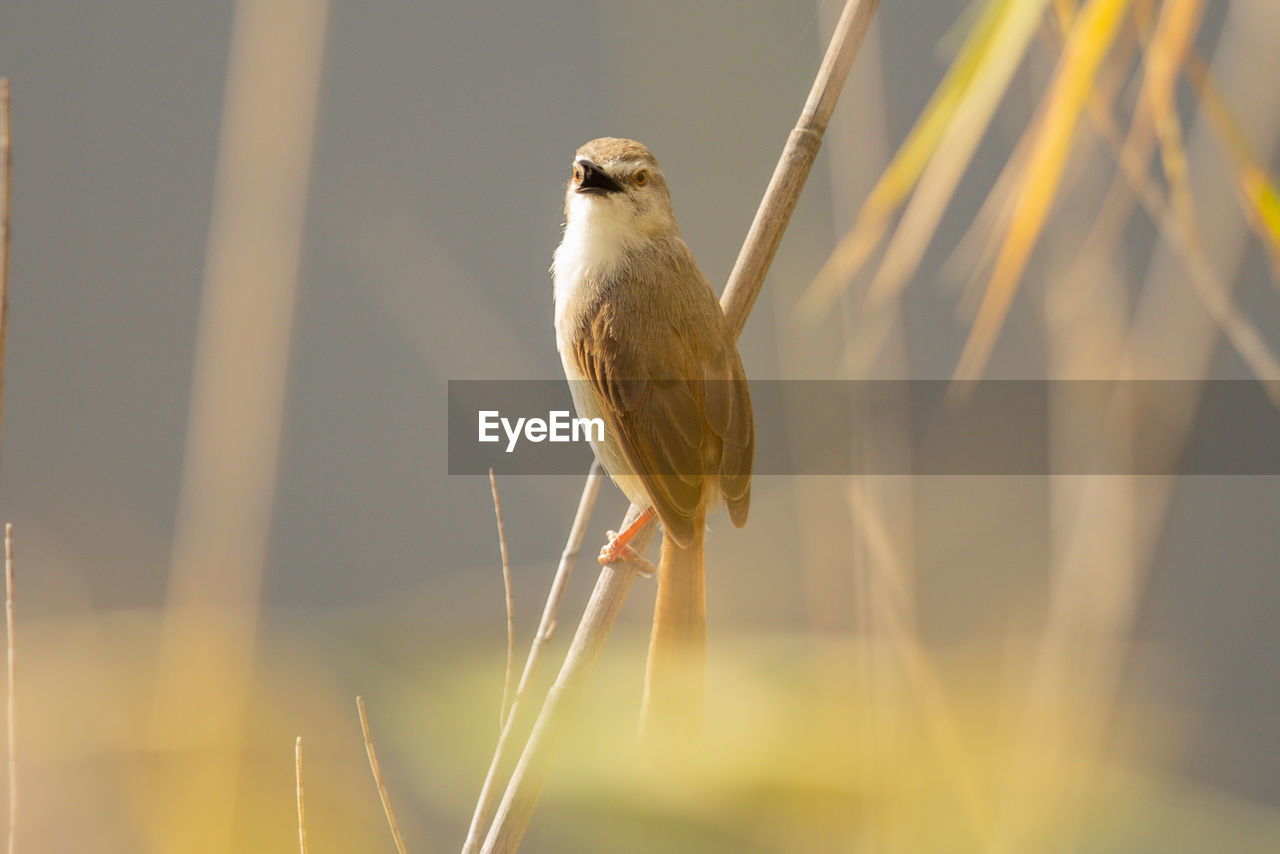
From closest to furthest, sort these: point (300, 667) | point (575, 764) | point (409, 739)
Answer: point (575, 764)
point (409, 739)
point (300, 667)

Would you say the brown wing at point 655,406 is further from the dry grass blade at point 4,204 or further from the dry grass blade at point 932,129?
the dry grass blade at point 4,204

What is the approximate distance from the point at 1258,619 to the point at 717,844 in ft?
6.44


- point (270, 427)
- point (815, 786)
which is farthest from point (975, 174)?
point (270, 427)

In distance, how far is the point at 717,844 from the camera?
1.92 metres

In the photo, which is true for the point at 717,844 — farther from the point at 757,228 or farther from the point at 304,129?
the point at 304,129

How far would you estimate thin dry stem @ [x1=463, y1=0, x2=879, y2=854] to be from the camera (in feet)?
3.23

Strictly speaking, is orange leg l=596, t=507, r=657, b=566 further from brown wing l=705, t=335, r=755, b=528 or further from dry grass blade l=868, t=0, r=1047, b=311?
dry grass blade l=868, t=0, r=1047, b=311

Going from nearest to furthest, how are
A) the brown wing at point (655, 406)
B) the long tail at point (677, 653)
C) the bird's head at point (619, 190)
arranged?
the long tail at point (677, 653), the bird's head at point (619, 190), the brown wing at point (655, 406)

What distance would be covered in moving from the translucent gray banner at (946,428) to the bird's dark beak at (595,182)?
0.28 meters

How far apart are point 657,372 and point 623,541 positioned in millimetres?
240

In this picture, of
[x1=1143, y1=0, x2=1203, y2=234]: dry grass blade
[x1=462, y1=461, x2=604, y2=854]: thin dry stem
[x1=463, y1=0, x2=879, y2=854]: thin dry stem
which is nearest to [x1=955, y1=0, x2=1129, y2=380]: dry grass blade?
[x1=1143, y1=0, x2=1203, y2=234]: dry grass blade

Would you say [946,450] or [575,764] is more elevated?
[946,450]

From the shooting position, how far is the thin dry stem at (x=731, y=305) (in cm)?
98
